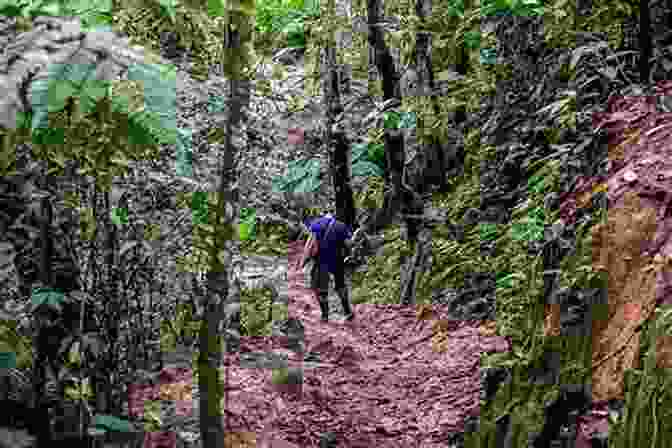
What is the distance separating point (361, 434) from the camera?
19.0 ft

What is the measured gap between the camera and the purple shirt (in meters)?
9.69

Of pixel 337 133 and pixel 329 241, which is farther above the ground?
pixel 337 133

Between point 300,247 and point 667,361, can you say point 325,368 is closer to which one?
point 667,361

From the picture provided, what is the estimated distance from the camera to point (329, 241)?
31.9ft

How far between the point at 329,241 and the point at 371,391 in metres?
3.08

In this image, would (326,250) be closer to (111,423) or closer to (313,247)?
(313,247)

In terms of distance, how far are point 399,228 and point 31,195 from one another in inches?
468

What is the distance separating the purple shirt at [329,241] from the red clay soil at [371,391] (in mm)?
1018

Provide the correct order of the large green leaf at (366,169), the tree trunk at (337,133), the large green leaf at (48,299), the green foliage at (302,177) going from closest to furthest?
the large green leaf at (48,299)
the tree trunk at (337,133)
the large green leaf at (366,169)
the green foliage at (302,177)

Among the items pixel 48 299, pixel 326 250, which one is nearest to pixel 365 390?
pixel 326 250

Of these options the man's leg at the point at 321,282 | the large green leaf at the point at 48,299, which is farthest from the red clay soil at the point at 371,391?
the large green leaf at the point at 48,299

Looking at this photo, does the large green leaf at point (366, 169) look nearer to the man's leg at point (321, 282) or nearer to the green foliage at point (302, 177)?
the green foliage at point (302, 177)

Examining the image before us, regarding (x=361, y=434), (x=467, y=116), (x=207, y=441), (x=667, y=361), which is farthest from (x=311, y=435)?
(x=467, y=116)

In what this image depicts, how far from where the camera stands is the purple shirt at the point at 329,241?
969cm
